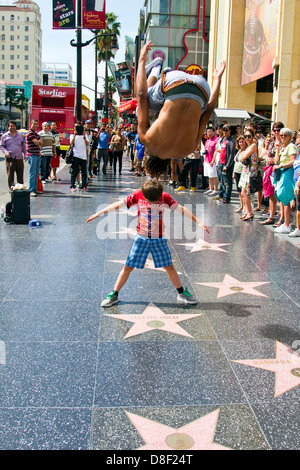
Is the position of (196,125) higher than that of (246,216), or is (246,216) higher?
(196,125)

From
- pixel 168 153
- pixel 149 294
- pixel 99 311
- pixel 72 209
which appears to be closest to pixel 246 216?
pixel 72 209

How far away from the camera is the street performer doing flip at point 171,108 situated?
2.80 m

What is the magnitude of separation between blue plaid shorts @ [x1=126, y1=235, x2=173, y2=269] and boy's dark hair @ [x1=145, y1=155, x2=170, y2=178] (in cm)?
168

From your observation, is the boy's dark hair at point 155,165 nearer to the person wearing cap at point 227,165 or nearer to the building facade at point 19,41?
the person wearing cap at point 227,165

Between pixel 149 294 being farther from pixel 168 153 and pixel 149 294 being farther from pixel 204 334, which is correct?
pixel 168 153

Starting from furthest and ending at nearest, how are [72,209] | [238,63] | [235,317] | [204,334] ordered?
[238,63], [72,209], [235,317], [204,334]

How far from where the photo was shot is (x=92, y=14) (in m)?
17.2

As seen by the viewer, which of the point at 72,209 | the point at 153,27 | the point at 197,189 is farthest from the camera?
the point at 153,27

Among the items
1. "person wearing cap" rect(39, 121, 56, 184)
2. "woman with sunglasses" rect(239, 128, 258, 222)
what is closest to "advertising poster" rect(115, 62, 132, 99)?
"person wearing cap" rect(39, 121, 56, 184)

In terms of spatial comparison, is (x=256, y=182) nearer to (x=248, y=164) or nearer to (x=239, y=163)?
(x=248, y=164)

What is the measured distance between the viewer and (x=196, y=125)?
2.88 m

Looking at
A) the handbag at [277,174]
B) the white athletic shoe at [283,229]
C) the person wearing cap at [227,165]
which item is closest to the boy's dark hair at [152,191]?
the white athletic shoe at [283,229]

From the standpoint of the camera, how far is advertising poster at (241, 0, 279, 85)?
63.7 feet

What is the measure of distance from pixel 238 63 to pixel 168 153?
80.0 ft
